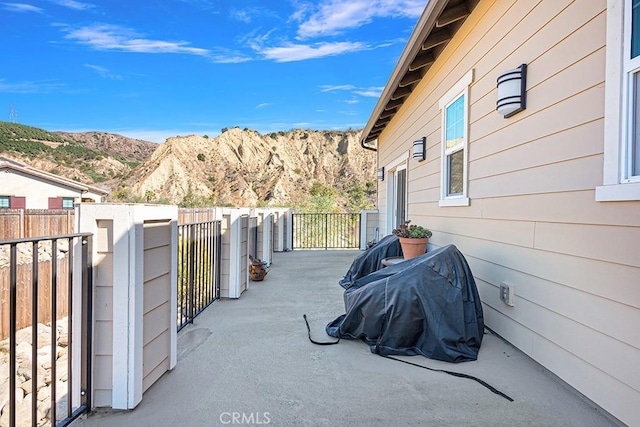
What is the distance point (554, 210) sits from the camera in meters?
2.19

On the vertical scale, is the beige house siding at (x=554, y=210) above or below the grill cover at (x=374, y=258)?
above

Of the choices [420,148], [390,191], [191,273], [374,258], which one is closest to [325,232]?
[390,191]

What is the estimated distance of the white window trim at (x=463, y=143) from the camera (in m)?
3.48

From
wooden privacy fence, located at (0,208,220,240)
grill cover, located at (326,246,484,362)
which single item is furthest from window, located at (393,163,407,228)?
wooden privacy fence, located at (0,208,220,240)

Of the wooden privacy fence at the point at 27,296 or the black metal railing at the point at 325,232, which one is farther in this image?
the black metal railing at the point at 325,232

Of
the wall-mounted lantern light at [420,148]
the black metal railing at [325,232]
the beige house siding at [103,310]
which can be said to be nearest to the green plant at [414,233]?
the wall-mounted lantern light at [420,148]

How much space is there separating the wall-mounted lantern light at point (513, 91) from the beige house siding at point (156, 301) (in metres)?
2.45

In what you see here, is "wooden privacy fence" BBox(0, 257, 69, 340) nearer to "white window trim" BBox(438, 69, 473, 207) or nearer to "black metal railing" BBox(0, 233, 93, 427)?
"black metal railing" BBox(0, 233, 93, 427)

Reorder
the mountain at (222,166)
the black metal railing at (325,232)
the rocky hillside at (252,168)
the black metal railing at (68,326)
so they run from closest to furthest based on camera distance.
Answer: the black metal railing at (68,326), the black metal railing at (325,232), the mountain at (222,166), the rocky hillside at (252,168)

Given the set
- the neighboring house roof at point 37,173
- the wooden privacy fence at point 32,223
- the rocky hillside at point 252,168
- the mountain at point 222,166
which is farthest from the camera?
the rocky hillside at point 252,168

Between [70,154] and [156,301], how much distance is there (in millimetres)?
40565

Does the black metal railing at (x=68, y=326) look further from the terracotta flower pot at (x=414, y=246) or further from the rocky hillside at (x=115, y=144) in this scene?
the rocky hillside at (x=115, y=144)

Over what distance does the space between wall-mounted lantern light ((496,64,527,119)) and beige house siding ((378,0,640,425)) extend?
54 millimetres

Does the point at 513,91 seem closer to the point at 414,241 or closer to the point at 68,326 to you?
the point at 414,241
